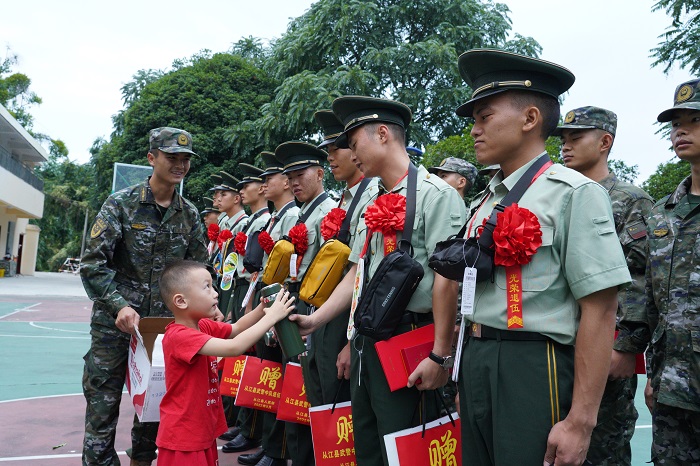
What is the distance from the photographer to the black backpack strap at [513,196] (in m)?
2.14

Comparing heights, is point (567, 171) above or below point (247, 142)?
below

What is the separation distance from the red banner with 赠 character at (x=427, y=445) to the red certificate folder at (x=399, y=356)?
231 millimetres

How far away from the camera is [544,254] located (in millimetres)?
2082

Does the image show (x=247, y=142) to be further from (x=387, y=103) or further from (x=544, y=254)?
(x=544, y=254)

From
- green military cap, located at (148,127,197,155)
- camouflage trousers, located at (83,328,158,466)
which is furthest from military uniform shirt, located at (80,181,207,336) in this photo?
green military cap, located at (148,127,197,155)

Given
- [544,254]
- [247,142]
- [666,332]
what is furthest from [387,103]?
[247,142]

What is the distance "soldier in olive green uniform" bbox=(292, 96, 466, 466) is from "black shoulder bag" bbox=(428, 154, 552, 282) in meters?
0.44

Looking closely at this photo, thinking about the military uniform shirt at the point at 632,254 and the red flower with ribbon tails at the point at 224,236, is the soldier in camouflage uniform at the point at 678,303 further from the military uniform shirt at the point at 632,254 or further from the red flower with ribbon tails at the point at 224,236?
the red flower with ribbon tails at the point at 224,236

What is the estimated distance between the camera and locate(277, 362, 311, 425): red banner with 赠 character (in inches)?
166

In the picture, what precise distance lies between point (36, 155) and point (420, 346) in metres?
44.6

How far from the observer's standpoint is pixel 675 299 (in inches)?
111

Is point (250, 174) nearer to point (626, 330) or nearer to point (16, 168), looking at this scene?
point (626, 330)

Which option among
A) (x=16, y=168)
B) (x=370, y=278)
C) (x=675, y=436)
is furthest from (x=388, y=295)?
(x=16, y=168)

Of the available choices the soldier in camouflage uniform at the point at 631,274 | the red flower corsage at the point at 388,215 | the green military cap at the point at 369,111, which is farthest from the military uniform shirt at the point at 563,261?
the green military cap at the point at 369,111
